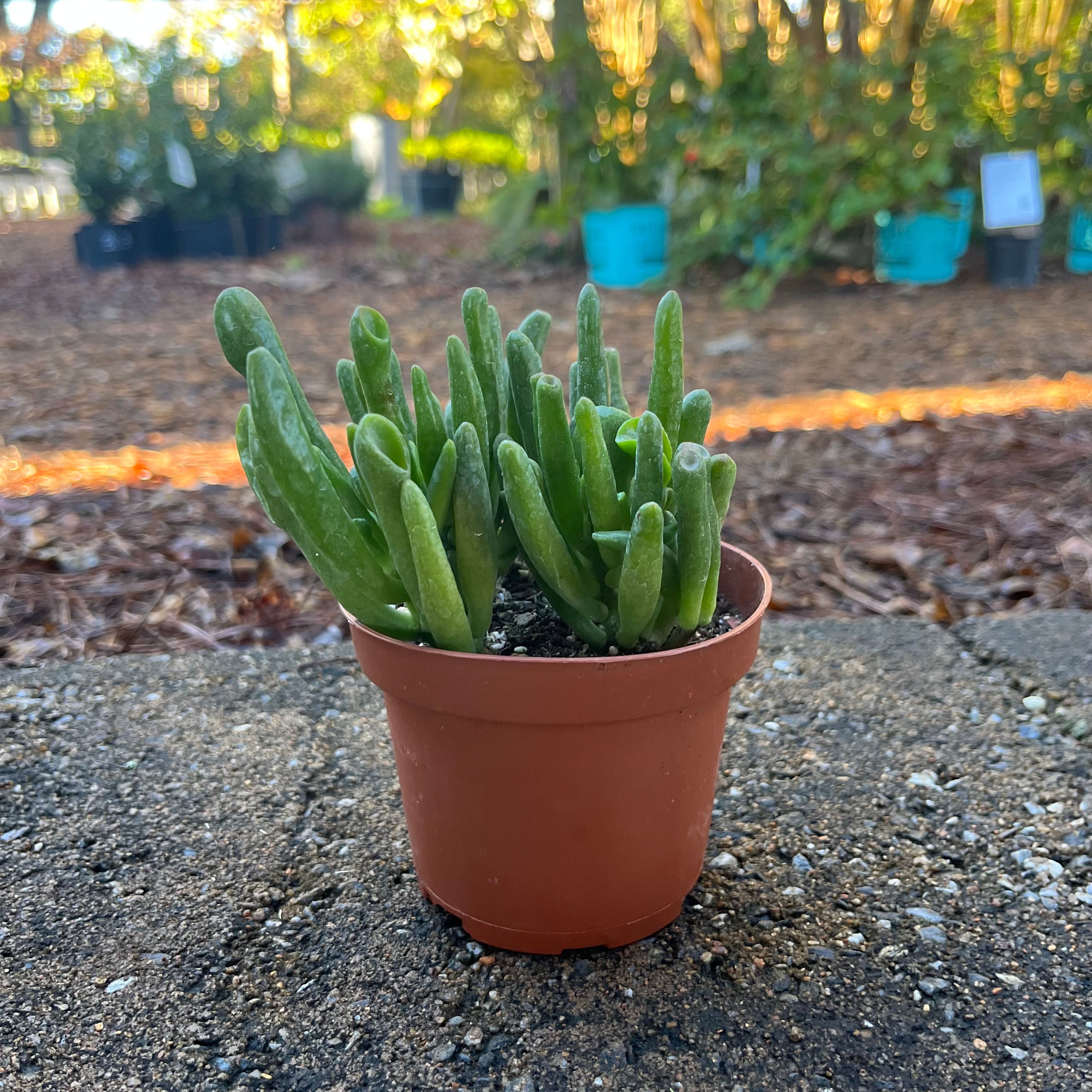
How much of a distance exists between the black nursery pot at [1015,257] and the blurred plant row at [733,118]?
41 centimetres

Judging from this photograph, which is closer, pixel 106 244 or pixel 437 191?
pixel 106 244

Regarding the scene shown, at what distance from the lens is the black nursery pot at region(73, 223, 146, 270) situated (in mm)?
7297

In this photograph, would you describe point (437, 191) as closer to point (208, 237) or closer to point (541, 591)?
point (208, 237)

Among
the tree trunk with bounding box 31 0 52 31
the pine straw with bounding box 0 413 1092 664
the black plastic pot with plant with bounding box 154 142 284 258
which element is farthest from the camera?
the tree trunk with bounding box 31 0 52 31

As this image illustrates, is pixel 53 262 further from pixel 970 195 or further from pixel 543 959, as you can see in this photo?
pixel 543 959

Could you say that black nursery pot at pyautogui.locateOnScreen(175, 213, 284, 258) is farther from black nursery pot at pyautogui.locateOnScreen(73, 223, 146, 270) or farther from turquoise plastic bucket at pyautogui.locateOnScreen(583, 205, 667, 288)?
turquoise plastic bucket at pyautogui.locateOnScreen(583, 205, 667, 288)

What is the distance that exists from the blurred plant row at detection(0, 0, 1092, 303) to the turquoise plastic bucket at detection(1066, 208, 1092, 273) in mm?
104

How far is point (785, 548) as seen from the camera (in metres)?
2.40

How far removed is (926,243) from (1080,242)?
3.05ft

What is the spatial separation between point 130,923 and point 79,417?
2.84 m

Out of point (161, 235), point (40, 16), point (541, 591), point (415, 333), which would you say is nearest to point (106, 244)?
point (161, 235)

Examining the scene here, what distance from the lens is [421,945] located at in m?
1.14

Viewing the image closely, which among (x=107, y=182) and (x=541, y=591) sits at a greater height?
(x=107, y=182)

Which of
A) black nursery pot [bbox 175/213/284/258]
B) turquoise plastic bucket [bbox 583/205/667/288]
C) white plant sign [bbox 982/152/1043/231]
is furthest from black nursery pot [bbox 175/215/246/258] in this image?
white plant sign [bbox 982/152/1043/231]
